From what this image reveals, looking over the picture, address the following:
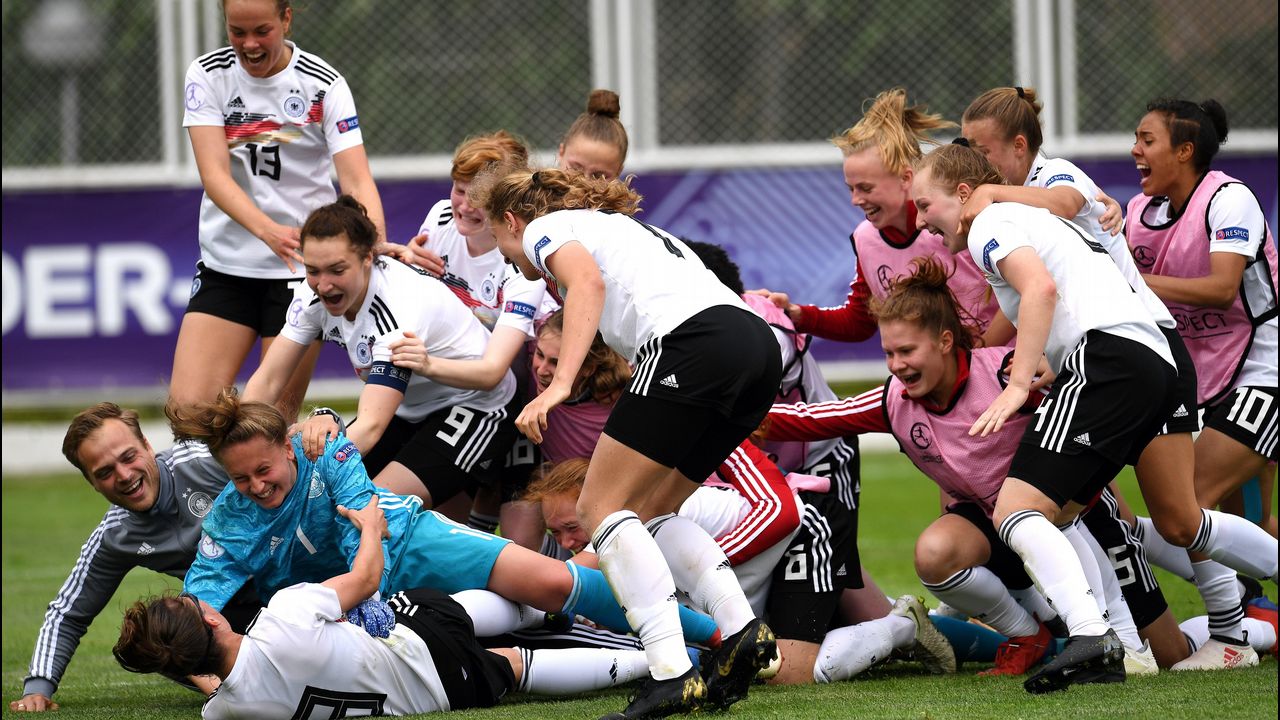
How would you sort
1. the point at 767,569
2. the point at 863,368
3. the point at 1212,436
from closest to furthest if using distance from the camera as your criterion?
the point at 767,569, the point at 1212,436, the point at 863,368

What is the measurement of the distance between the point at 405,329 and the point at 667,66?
7684mm

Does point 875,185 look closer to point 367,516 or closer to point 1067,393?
point 1067,393

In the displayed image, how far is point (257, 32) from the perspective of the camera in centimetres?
539

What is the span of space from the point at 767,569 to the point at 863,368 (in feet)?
22.5

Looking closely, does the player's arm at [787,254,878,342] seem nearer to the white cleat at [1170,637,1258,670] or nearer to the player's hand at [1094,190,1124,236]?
the player's hand at [1094,190,1124,236]

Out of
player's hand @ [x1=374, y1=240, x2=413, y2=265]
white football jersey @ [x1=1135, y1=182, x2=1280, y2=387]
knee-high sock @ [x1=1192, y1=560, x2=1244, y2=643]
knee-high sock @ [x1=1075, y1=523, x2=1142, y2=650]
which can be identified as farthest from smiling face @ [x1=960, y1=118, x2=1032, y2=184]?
player's hand @ [x1=374, y1=240, x2=413, y2=265]

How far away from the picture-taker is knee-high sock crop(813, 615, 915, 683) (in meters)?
4.60

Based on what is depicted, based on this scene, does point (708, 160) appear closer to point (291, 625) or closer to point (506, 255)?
point (506, 255)

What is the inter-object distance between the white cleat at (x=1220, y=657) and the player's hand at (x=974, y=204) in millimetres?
1568

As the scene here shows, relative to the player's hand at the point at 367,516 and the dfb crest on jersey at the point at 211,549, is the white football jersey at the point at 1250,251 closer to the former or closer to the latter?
the player's hand at the point at 367,516

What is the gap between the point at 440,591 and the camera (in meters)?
4.38

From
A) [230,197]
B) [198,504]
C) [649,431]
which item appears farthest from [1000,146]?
[198,504]

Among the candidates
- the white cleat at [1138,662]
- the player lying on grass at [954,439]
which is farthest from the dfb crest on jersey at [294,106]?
the white cleat at [1138,662]

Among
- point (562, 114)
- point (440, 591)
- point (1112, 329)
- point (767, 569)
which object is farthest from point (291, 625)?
point (562, 114)
